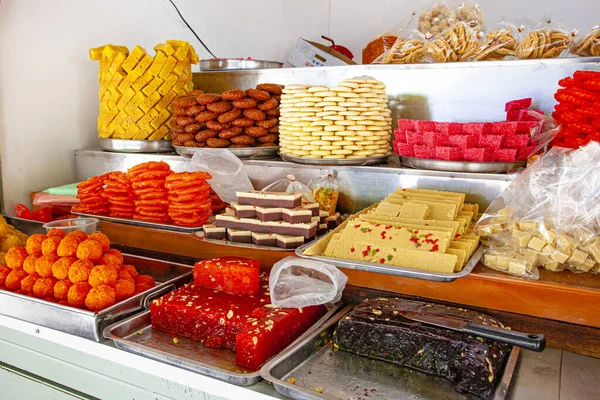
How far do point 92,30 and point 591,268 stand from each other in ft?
10.1

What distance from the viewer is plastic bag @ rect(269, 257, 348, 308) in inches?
64.0

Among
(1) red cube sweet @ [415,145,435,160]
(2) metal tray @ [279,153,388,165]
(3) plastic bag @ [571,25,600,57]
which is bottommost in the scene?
(2) metal tray @ [279,153,388,165]

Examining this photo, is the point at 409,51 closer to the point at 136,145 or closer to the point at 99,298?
the point at 136,145

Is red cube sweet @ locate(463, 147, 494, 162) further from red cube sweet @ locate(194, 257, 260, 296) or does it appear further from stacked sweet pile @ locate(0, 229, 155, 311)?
stacked sweet pile @ locate(0, 229, 155, 311)

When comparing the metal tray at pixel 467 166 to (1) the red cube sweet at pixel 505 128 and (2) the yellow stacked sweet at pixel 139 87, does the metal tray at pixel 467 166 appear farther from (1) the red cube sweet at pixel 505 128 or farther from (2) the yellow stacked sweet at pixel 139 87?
(2) the yellow stacked sweet at pixel 139 87

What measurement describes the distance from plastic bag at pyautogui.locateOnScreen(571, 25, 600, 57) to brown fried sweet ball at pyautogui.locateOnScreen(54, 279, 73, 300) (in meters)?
2.42

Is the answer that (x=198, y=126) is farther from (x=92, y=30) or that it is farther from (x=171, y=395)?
(x=171, y=395)

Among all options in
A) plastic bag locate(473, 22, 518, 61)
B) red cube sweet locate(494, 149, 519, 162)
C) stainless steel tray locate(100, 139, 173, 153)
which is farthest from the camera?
stainless steel tray locate(100, 139, 173, 153)

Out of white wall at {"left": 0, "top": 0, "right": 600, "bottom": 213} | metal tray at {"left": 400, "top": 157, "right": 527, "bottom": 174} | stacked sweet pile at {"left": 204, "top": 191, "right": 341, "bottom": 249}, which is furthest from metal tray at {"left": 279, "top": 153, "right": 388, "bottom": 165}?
white wall at {"left": 0, "top": 0, "right": 600, "bottom": 213}

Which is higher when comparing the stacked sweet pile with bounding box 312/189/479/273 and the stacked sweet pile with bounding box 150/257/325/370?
the stacked sweet pile with bounding box 312/189/479/273

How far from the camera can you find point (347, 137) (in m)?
2.35

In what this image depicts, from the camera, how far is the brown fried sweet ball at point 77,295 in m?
1.70

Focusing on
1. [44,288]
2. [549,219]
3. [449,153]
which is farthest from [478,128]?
[44,288]

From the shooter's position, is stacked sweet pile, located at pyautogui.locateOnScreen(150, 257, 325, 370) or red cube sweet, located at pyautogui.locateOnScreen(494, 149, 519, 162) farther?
red cube sweet, located at pyautogui.locateOnScreen(494, 149, 519, 162)
